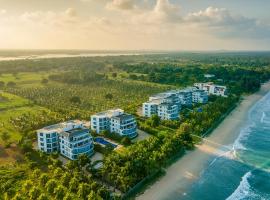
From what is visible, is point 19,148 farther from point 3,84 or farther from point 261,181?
point 3,84

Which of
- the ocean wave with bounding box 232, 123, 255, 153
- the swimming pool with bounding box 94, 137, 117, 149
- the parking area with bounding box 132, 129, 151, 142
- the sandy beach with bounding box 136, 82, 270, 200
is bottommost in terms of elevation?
the ocean wave with bounding box 232, 123, 255, 153

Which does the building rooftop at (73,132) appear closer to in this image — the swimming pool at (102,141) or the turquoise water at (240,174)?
the swimming pool at (102,141)

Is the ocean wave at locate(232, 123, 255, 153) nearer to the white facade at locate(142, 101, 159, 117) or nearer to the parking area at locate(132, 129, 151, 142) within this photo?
the parking area at locate(132, 129, 151, 142)

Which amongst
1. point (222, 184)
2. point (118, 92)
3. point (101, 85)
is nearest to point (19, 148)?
point (222, 184)

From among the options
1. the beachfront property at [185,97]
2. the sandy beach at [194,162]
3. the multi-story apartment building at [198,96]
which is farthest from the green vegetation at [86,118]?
the multi-story apartment building at [198,96]

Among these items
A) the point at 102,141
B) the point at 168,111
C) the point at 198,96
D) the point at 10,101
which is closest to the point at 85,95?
the point at 10,101

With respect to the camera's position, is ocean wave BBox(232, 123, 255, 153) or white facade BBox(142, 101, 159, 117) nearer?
ocean wave BBox(232, 123, 255, 153)

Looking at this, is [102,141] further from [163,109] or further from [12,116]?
[12,116]

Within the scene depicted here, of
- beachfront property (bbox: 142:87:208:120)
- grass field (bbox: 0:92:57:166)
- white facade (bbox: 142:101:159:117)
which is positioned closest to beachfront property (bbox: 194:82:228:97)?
beachfront property (bbox: 142:87:208:120)
